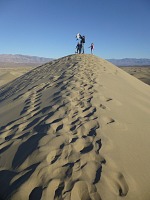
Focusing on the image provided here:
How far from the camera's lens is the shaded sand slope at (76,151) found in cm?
278

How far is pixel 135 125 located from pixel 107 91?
2412mm

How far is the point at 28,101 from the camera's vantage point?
22.0ft

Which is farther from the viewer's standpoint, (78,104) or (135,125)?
(78,104)

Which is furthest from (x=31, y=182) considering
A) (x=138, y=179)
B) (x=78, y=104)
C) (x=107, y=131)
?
(x=78, y=104)

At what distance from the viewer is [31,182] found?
288cm

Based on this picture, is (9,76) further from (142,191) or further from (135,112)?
(142,191)

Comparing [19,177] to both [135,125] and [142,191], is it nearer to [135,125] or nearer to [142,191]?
[142,191]

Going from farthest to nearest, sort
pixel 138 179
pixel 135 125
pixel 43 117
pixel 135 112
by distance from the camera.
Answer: pixel 135 112 → pixel 43 117 → pixel 135 125 → pixel 138 179

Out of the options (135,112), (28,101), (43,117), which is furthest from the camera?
(28,101)

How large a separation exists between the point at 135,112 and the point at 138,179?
2.58 meters

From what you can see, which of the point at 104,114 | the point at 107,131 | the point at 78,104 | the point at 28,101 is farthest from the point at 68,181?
the point at 28,101

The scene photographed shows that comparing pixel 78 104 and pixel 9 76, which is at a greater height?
pixel 78 104

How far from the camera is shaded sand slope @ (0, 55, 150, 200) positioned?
278 centimetres

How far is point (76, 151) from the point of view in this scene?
3449 millimetres
